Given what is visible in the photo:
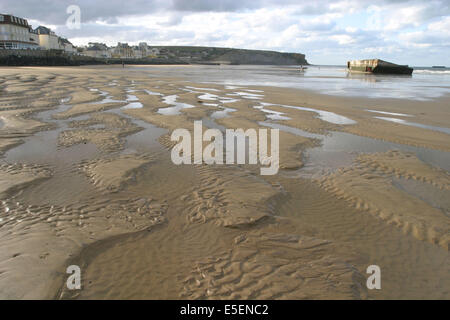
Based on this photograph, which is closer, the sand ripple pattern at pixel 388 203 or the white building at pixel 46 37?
the sand ripple pattern at pixel 388 203

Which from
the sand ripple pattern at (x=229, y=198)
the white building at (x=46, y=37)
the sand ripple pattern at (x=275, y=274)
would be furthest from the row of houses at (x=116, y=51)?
the sand ripple pattern at (x=275, y=274)

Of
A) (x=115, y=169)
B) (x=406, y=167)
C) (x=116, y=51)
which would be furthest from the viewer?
(x=116, y=51)

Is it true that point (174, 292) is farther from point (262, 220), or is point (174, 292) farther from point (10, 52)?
point (10, 52)

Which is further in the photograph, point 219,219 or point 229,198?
point 229,198

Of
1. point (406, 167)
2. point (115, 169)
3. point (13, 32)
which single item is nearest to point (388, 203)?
point (406, 167)

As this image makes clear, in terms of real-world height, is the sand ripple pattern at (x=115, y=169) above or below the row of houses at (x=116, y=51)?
below

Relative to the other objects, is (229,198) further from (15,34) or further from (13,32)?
(15,34)

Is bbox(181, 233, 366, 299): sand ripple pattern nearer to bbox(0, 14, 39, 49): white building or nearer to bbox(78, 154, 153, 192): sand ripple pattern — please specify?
bbox(78, 154, 153, 192): sand ripple pattern

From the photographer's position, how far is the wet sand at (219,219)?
2586mm

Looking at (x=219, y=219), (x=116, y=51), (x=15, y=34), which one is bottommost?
(x=219, y=219)

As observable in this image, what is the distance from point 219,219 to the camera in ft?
11.8

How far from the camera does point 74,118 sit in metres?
8.81

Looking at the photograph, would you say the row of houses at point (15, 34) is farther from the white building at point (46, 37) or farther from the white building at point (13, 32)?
the white building at point (46, 37)

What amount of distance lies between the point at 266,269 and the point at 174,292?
36.1 inches
